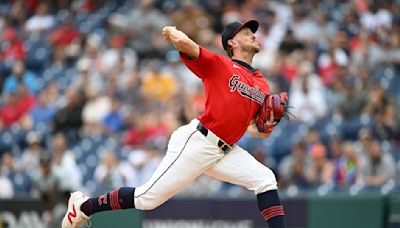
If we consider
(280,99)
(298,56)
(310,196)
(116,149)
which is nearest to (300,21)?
(298,56)

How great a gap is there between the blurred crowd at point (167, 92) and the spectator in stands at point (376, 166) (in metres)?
0.01

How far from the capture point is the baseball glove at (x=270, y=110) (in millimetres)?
7652

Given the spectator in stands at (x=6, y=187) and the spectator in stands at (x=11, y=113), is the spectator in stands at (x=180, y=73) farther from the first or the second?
the spectator in stands at (x=6, y=187)

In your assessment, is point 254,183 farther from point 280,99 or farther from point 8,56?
point 8,56

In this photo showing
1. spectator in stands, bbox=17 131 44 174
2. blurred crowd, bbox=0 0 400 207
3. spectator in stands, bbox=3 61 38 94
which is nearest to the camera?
blurred crowd, bbox=0 0 400 207

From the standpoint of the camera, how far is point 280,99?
7688 millimetres

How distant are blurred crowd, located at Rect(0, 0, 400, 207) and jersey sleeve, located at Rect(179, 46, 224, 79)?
14.0 ft

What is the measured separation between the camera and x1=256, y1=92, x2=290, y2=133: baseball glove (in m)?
7.65

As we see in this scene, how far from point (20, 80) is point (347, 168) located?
706 centimetres

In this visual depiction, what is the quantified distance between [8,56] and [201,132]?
10.8 metres

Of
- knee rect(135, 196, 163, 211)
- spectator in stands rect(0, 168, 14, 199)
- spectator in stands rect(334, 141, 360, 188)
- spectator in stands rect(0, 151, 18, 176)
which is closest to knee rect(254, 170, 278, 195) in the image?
knee rect(135, 196, 163, 211)

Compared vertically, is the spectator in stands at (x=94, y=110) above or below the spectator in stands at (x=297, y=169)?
above

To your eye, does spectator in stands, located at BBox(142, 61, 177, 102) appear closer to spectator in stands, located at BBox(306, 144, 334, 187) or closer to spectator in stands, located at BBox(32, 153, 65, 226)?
spectator in stands, located at BBox(306, 144, 334, 187)

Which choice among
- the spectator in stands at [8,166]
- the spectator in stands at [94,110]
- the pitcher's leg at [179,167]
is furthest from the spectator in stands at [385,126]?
the spectator in stands at [8,166]
